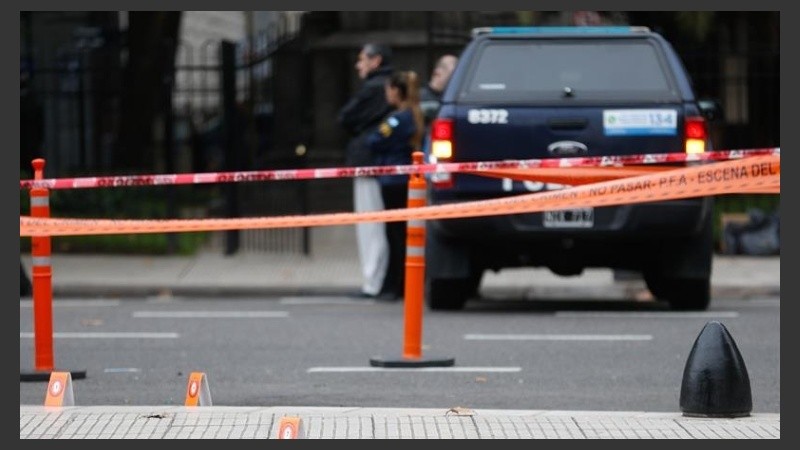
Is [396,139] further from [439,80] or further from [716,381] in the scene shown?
[716,381]

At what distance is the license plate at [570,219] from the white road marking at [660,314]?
770 mm

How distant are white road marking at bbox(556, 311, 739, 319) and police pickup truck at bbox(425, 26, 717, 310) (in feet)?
0.50

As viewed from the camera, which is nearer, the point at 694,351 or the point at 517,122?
the point at 694,351

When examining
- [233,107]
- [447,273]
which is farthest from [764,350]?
[233,107]

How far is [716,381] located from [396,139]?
256 inches

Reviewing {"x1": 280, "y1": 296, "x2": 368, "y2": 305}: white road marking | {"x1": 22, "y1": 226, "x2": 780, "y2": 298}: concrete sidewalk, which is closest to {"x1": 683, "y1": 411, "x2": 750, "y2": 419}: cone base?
{"x1": 280, "y1": 296, "x2": 368, "y2": 305}: white road marking

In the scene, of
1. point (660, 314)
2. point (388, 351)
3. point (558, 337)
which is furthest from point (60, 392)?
point (660, 314)

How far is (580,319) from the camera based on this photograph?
12.4 m

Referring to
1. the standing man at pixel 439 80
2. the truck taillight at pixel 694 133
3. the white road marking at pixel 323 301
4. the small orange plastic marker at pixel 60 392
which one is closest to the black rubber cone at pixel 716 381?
the small orange plastic marker at pixel 60 392

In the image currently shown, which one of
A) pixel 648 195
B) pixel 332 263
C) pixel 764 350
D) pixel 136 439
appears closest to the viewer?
pixel 136 439

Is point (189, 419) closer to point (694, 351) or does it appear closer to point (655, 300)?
point (694, 351)

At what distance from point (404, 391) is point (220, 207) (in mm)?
9529

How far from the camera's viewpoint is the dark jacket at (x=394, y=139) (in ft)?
45.2

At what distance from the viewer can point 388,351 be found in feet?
35.7
